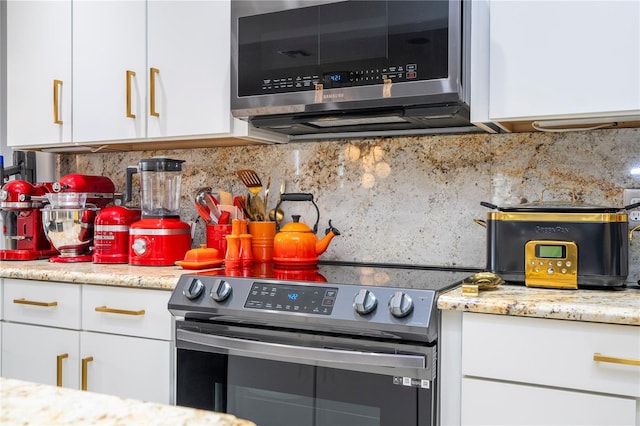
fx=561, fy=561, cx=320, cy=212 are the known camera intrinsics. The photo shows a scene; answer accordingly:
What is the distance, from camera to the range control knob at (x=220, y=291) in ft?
5.31

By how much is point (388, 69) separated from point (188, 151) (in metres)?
1.17

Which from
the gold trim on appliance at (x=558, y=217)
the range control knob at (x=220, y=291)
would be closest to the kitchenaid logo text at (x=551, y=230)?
the gold trim on appliance at (x=558, y=217)

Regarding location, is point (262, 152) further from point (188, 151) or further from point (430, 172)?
point (430, 172)

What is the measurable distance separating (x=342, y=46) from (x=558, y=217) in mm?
833

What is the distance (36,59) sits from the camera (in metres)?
2.44

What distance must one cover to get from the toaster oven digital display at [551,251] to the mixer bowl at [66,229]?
1769mm

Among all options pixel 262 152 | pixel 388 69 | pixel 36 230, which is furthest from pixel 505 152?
pixel 36 230

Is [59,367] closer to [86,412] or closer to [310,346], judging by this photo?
[310,346]

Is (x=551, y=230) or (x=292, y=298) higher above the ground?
(x=551, y=230)

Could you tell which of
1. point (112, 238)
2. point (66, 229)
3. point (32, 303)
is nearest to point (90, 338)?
point (32, 303)

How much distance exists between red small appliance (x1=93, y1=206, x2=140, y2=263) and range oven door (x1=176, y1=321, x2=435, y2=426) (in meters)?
0.66

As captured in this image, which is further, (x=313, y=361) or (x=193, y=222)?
(x=193, y=222)

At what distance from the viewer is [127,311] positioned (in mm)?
1829

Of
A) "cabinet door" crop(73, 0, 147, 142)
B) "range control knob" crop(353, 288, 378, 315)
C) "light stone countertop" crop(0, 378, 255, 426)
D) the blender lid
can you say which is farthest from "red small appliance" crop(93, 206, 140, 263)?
"light stone countertop" crop(0, 378, 255, 426)
